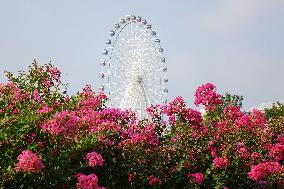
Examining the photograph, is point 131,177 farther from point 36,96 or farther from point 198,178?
point 36,96

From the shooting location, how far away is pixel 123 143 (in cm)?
907

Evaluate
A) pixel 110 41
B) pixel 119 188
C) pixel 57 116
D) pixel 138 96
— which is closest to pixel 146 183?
pixel 119 188

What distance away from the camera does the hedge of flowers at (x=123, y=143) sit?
7.06m

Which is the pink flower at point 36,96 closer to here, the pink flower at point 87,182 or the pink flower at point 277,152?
the pink flower at point 87,182

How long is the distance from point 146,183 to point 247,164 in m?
2.63

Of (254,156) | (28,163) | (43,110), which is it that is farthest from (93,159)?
(254,156)

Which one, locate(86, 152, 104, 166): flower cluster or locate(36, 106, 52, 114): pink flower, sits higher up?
locate(36, 106, 52, 114): pink flower

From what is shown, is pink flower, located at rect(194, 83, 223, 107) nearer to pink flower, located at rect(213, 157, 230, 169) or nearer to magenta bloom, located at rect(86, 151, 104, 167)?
pink flower, located at rect(213, 157, 230, 169)

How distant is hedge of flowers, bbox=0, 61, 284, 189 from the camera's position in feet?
23.2

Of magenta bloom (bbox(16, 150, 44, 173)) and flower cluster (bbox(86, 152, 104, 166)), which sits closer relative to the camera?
magenta bloom (bbox(16, 150, 44, 173))

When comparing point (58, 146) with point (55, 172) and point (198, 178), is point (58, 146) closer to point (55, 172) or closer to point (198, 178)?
point (55, 172)

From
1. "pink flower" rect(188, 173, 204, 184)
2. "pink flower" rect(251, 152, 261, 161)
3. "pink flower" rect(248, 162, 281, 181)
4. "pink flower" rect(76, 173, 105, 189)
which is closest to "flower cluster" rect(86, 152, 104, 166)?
"pink flower" rect(76, 173, 105, 189)

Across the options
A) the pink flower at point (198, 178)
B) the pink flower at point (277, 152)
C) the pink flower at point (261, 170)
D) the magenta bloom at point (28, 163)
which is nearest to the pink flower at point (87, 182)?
the magenta bloom at point (28, 163)

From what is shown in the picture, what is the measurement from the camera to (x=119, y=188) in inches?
356
